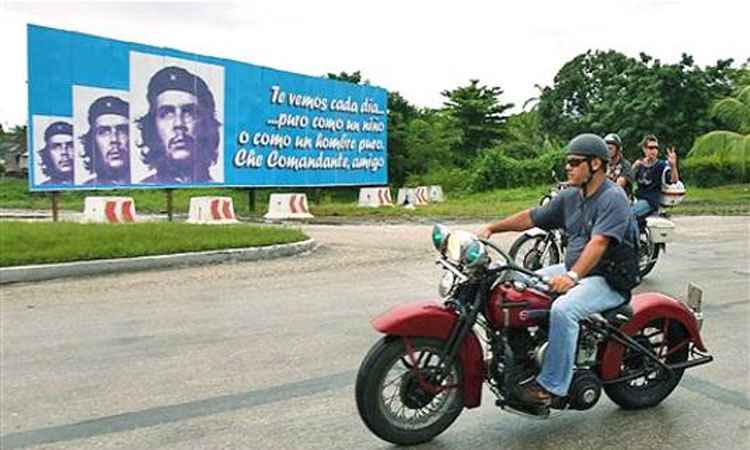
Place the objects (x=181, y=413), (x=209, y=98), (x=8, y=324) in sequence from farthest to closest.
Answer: (x=209, y=98) → (x=8, y=324) → (x=181, y=413)

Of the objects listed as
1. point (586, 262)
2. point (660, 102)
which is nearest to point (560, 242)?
point (586, 262)

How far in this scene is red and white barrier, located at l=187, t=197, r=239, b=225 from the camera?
61.1 ft

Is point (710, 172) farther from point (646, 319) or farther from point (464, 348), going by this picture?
point (464, 348)

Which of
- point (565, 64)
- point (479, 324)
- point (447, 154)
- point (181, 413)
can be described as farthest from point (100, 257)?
point (565, 64)

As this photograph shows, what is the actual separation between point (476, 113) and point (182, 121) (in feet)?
84.4

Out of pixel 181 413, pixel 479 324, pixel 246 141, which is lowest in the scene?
pixel 181 413

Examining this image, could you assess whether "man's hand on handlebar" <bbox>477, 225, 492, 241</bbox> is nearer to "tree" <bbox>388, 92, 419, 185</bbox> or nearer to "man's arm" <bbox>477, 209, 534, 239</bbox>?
"man's arm" <bbox>477, 209, 534, 239</bbox>

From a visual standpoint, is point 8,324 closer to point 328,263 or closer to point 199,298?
point 199,298

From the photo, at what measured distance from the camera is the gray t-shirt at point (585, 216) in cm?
430

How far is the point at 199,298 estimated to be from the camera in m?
8.89

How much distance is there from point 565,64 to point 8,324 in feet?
150

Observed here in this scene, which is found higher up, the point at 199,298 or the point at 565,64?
the point at 565,64

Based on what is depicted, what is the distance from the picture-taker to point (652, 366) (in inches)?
189

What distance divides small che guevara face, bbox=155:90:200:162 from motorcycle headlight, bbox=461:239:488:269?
16037 millimetres
